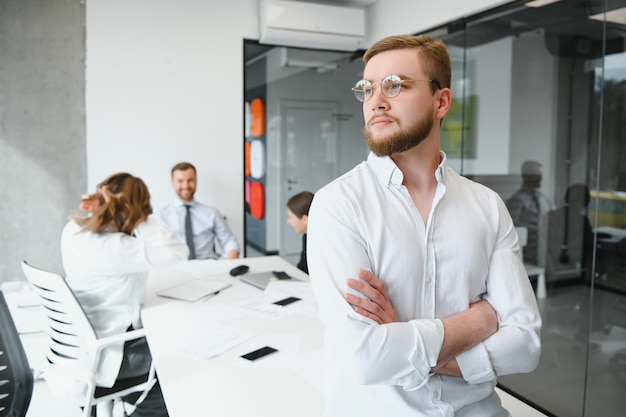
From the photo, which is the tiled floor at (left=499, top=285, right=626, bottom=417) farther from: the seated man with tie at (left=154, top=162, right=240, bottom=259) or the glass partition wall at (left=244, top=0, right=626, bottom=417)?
the seated man with tie at (left=154, top=162, right=240, bottom=259)

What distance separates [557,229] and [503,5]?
5.41 feet

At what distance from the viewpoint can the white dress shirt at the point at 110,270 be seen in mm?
2465

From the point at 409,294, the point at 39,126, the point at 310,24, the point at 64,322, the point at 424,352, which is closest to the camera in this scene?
the point at 424,352

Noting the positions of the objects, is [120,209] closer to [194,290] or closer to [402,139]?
[194,290]

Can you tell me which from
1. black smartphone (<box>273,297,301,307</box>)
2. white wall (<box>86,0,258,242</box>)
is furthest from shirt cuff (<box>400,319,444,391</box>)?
white wall (<box>86,0,258,242</box>)

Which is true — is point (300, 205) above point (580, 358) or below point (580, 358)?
above

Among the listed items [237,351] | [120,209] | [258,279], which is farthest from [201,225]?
[237,351]

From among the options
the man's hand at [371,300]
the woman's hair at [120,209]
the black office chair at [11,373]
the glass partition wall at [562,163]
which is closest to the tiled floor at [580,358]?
the glass partition wall at [562,163]

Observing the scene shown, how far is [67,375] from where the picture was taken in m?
2.02

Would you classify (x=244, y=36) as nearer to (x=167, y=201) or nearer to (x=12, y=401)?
(x=167, y=201)

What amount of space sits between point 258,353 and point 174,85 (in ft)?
10.9

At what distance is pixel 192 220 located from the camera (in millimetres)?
4352

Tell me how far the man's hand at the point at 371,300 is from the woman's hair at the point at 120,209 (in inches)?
67.6

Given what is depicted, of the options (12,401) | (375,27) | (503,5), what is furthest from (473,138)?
(12,401)
